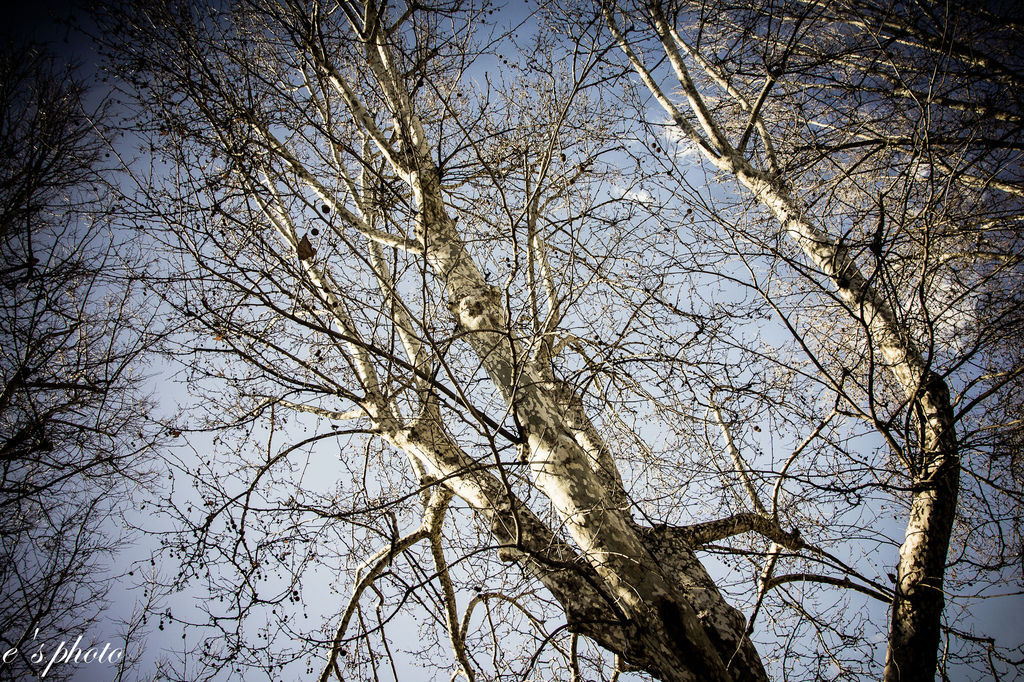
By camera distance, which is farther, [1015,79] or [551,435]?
[1015,79]

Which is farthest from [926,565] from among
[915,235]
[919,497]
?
[915,235]

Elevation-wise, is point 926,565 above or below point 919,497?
below

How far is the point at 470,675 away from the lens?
10.3 feet

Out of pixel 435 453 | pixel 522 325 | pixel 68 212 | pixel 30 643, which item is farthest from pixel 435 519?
pixel 30 643

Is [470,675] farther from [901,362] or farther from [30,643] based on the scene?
[30,643]

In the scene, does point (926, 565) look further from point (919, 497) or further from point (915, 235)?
point (915, 235)

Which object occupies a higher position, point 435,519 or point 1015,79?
point 1015,79

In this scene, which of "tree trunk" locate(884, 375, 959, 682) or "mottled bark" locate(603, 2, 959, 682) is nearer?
"mottled bark" locate(603, 2, 959, 682)

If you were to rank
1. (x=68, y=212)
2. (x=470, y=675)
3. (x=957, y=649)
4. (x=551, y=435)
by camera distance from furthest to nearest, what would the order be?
(x=68, y=212)
(x=470, y=675)
(x=957, y=649)
(x=551, y=435)

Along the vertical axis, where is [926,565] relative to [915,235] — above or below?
below

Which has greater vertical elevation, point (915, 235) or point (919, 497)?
point (915, 235)

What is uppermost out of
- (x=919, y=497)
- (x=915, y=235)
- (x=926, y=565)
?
(x=915, y=235)

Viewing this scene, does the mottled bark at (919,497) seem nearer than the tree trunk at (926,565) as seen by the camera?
Yes

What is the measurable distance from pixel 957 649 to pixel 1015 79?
12.1ft
